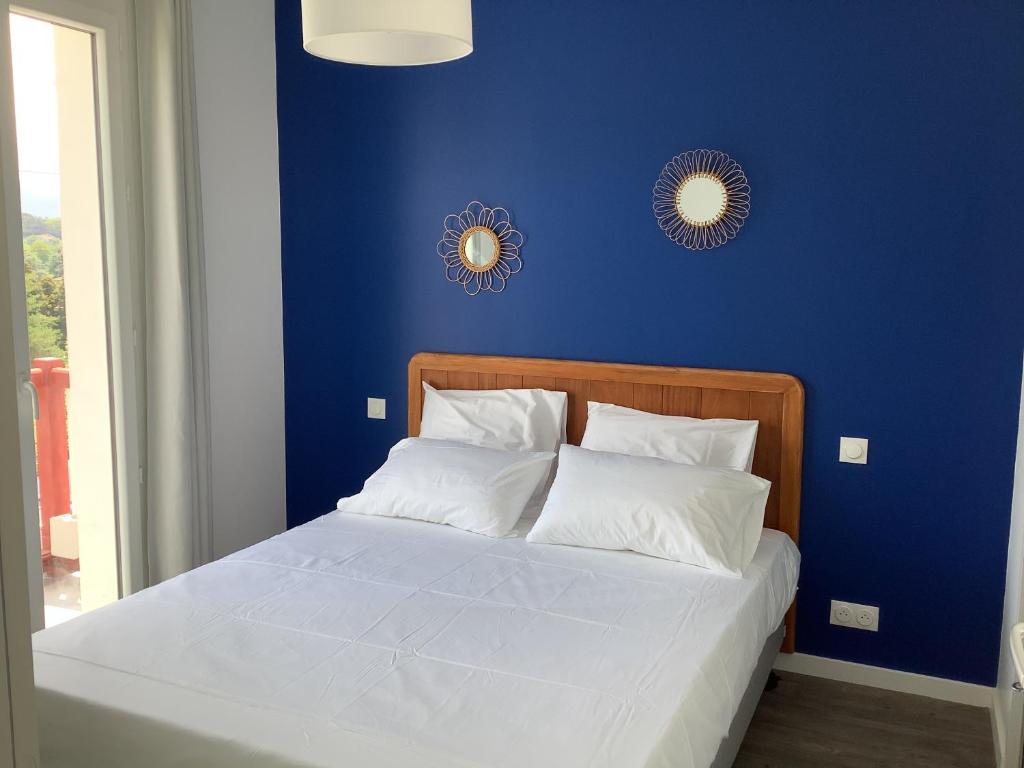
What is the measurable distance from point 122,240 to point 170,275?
8.3 inches

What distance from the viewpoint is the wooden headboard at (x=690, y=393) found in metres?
3.24

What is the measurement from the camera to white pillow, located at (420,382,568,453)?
3.56m

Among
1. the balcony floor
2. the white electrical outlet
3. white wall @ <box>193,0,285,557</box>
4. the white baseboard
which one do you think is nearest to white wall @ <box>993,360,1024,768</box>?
the white baseboard

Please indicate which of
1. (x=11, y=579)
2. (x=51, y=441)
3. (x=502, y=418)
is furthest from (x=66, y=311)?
(x=11, y=579)

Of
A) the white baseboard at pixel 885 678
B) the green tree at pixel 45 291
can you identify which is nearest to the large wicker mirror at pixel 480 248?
the green tree at pixel 45 291

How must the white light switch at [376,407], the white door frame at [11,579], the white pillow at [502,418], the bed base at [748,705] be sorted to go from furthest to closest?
the white light switch at [376,407] → the white pillow at [502,418] → the bed base at [748,705] → the white door frame at [11,579]

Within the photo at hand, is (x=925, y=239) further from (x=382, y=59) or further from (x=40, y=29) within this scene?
(x=40, y=29)

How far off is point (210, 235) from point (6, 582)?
331 centimetres

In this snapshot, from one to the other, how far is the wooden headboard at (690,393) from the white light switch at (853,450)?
13cm

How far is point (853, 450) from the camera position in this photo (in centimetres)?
317

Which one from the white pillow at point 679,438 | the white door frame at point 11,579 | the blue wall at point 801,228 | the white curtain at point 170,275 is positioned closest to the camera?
the white door frame at point 11,579

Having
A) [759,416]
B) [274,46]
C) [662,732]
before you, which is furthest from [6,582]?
[274,46]

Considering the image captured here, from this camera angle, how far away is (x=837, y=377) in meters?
3.18

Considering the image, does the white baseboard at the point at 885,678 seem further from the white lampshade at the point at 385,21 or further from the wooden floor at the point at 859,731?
the white lampshade at the point at 385,21
